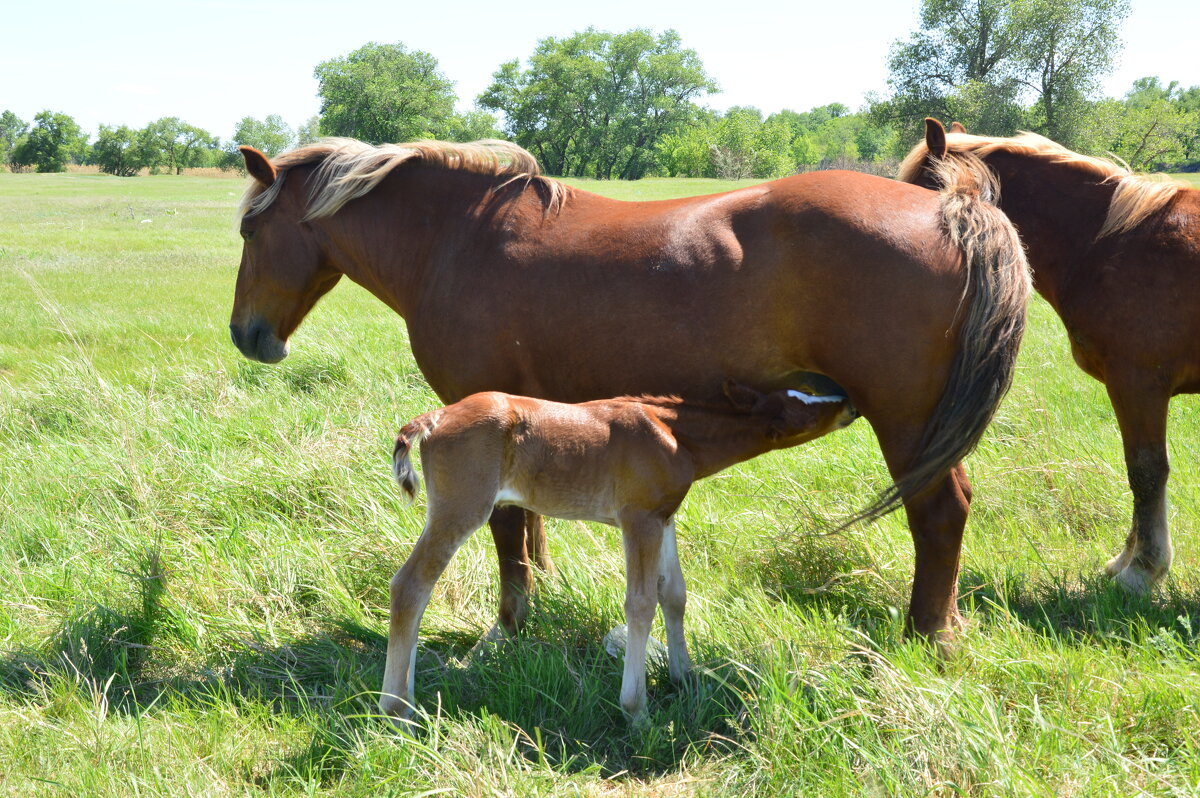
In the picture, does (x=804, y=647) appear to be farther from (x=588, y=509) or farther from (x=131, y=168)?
(x=131, y=168)

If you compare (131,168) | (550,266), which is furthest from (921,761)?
(131,168)

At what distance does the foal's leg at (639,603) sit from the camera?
323cm

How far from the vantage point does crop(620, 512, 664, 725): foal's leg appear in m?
3.23

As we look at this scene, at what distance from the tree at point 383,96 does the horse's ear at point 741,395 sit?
66.3 metres

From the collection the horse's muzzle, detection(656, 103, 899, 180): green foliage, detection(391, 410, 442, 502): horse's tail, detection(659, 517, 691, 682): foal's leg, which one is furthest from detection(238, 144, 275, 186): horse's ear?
detection(656, 103, 899, 180): green foliage

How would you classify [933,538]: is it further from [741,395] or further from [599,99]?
[599,99]

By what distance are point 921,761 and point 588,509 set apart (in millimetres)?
1427

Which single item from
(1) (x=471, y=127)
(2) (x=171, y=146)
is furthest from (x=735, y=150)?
(2) (x=171, y=146)

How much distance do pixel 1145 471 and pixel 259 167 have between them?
4557mm

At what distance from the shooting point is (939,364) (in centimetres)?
334

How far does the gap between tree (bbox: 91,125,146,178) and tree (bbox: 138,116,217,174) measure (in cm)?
89

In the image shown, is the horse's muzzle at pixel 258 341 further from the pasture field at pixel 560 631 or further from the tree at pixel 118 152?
the tree at pixel 118 152

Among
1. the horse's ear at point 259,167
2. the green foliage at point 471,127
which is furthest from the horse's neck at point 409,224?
the green foliage at point 471,127

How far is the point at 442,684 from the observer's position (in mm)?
3527
